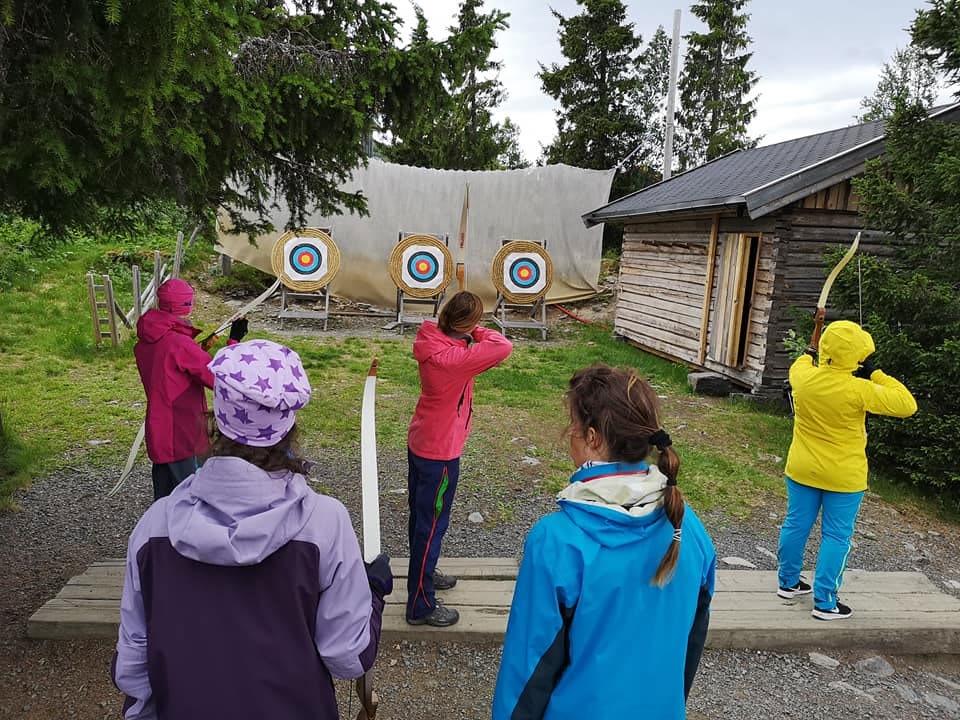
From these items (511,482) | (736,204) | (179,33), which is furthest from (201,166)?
(736,204)

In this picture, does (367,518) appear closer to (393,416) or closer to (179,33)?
(179,33)

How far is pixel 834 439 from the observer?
9.48 ft

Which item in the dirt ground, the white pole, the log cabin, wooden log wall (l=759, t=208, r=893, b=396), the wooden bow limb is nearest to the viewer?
the wooden bow limb

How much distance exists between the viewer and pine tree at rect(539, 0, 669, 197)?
1981 cm

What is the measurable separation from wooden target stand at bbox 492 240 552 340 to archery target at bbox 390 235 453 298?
1.04m

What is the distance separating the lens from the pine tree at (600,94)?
19.8m

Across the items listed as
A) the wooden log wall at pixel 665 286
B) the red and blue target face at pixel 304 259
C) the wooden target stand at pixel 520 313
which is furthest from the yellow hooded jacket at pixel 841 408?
the red and blue target face at pixel 304 259

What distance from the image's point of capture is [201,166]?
9.81 ft

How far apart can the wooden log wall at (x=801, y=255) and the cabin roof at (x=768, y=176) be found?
17.1 inches

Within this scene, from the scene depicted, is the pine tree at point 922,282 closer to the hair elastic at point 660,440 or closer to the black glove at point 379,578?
the hair elastic at point 660,440

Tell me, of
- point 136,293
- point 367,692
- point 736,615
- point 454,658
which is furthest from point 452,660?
point 136,293

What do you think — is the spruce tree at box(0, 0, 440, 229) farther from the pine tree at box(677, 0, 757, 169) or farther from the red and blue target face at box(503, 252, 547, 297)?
the pine tree at box(677, 0, 757, 169)

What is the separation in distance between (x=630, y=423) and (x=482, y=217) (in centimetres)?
1270

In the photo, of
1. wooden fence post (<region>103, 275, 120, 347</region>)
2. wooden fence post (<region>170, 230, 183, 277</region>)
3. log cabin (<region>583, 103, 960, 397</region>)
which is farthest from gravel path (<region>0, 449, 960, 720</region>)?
wooden fence post (<region>103, 275, 120, 347</region>)
